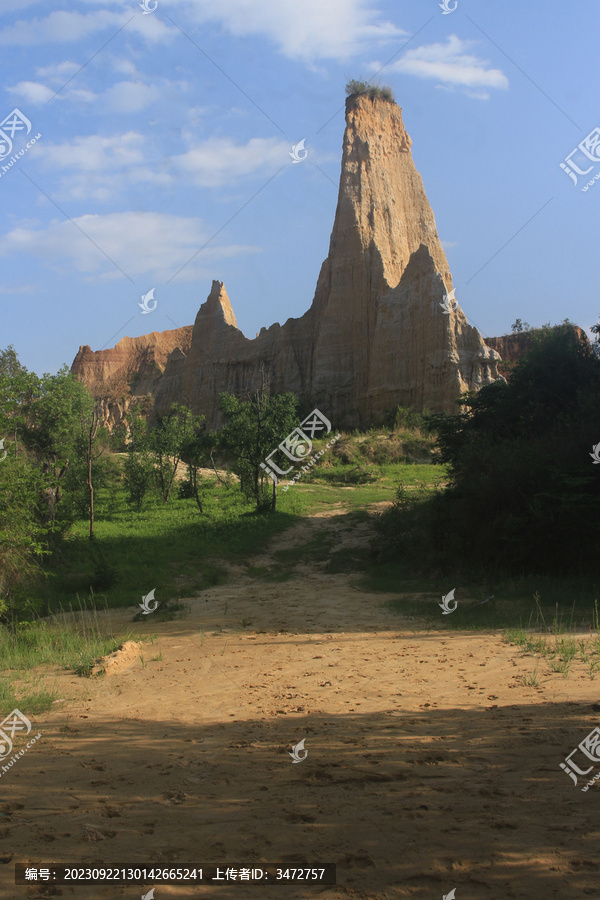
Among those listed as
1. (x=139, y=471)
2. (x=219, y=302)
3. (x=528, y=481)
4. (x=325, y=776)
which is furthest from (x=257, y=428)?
(x=219, y=302)

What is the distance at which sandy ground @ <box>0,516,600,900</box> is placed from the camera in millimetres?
3211

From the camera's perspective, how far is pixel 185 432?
25.5 metres

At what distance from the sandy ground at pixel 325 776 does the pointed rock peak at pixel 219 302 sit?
51541mm

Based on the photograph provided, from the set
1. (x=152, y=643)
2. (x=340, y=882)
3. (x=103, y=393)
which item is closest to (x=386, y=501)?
(x=152, y=643)

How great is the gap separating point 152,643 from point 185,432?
659 inches

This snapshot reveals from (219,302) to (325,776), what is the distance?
55.7 meters

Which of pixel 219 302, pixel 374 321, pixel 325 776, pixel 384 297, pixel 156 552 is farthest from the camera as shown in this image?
pixel 219 302

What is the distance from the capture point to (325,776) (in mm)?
4316

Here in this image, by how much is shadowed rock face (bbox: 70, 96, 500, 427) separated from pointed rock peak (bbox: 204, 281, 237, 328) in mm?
4120

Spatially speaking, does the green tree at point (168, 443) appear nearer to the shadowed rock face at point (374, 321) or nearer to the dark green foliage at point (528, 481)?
the dark green foliage at point (528, 481)

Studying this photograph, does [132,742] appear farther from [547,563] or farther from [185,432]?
[185,432]

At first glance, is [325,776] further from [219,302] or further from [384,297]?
[219,302]

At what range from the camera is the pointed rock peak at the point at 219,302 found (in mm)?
57250

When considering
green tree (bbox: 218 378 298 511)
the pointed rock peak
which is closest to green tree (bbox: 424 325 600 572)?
green tree (bbox: 218 378 298 511)
